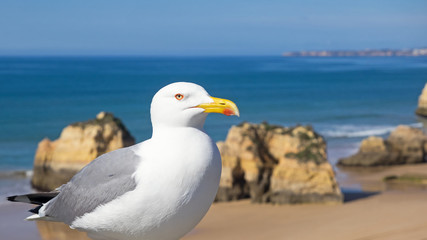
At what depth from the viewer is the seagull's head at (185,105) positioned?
3869 mm

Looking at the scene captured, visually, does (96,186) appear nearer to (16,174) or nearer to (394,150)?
(394,150)

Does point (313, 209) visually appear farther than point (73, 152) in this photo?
No

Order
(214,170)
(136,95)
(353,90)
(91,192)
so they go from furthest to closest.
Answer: (353,90)
(136,95)
(91,192)
(214,170)

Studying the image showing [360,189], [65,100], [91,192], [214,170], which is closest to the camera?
[214,170]

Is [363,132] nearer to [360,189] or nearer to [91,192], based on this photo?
[360,189]

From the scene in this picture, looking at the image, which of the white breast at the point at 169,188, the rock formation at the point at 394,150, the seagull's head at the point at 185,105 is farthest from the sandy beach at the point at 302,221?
the seagull's head at the point at 185,105

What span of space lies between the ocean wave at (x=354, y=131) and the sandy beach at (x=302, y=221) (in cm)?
1591

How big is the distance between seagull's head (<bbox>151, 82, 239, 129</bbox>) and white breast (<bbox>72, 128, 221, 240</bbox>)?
81 millimetres

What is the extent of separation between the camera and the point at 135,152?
4051 millimetres

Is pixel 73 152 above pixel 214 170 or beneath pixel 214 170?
beneath

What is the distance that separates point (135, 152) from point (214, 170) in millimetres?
567

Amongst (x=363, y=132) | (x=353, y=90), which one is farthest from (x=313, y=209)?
(x=353, y=90)

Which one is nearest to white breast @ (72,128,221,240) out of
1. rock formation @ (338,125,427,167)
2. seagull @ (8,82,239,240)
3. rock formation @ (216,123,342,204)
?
seagull @ (8,82,239,240)

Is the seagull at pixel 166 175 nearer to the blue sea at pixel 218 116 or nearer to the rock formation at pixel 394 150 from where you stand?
the blue sea at pixel 218 116
